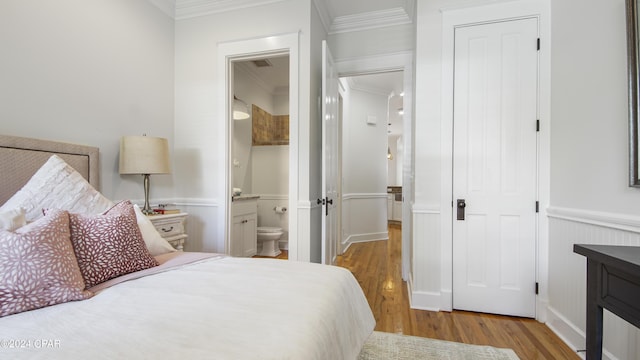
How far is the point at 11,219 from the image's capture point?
110cm

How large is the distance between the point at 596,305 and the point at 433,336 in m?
1.09

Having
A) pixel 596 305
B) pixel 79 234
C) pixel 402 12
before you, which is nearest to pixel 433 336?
pixel 596 305

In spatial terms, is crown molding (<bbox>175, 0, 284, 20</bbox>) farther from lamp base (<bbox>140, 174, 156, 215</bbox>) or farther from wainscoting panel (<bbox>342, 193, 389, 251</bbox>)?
wainscoting panel (<bbox>342, 193, 389, 251</bbox>)

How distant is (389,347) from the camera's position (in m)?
1.81

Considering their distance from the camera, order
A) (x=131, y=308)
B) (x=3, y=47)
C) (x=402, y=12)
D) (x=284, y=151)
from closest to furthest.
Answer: (x=131, y=308) < (x=3, y=47) < (x=402, y=12) < (x=284, y=151)

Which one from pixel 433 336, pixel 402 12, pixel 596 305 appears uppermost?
pixel 402 12

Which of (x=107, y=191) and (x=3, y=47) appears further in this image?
(x=107, y=191)

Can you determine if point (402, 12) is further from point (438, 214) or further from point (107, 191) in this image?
point (107, 191)

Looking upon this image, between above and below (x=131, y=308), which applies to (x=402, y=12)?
above

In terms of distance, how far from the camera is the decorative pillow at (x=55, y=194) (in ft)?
4.48

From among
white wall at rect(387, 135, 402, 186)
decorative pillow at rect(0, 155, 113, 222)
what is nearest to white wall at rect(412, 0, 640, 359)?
decorative pillow at rect(0, 155, 113, 222)

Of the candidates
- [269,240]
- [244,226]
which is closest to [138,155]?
[244,226]

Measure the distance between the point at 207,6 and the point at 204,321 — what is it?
306 centimetres

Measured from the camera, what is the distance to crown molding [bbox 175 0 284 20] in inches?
108
